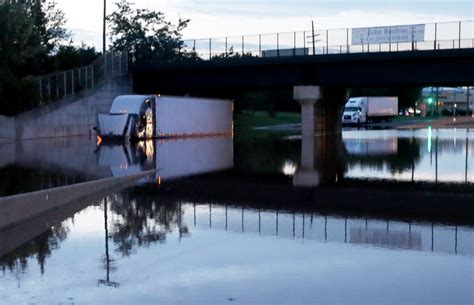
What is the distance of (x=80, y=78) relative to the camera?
187 ft

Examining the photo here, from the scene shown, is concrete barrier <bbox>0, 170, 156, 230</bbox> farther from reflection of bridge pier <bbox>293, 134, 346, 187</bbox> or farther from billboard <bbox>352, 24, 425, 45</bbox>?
billboard <bbox>352, 24, 425, 45</bbox>

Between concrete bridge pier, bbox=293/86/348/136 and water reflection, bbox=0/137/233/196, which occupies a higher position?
concrete bridge pier, bbox=293/86/348/136

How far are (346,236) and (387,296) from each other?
4.23 m

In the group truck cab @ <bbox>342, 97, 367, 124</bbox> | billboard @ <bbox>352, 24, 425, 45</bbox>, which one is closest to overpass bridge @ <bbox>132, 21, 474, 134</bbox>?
billboard @ <bbox>352, 24, 425, 45</bbox>

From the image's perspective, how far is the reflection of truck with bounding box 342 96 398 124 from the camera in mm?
Result: 96375

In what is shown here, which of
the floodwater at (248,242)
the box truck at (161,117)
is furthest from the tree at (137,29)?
the floodwater at (248,242)

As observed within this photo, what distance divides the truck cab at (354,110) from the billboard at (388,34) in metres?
43.1

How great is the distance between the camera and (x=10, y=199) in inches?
535

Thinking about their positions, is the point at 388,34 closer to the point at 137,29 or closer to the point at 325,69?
the point at 325,69

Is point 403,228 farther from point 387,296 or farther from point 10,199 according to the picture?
point 10,199

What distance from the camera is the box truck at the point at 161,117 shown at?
5031cm

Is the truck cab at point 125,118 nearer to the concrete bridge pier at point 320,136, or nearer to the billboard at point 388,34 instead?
the concrete bridge pier at point 320,136

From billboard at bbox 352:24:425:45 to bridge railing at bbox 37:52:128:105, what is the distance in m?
18.8

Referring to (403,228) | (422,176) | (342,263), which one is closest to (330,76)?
(422,176)
